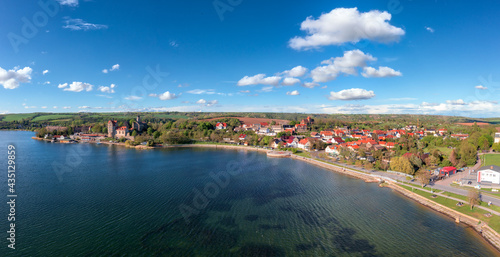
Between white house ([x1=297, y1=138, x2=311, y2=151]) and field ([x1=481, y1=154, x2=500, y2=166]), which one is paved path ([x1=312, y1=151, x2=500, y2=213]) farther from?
white house ([x1=297, y1=138, x2=311, y2=151])

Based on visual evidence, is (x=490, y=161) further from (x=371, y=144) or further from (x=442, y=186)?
(x=442, y=186)

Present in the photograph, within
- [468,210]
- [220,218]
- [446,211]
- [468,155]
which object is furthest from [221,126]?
[468,210]

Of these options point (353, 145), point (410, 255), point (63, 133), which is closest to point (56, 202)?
point (410, 255)

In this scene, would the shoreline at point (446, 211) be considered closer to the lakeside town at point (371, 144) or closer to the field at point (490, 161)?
the lakeside town at point (371, 144)

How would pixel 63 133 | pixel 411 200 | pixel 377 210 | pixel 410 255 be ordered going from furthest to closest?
pixel 63 133, pixel 411 200, pixel 377 210, pixel 410 255

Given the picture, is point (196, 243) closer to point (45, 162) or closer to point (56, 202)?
point (56, 202)

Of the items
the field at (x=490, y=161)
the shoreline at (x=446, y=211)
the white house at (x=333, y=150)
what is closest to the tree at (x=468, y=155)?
the field at (x=490, y=161)

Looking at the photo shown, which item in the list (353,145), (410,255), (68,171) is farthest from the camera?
(353,145)
